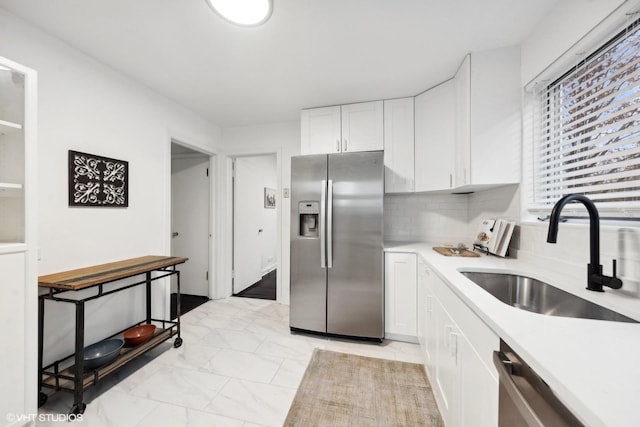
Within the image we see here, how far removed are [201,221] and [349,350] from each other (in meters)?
2.60

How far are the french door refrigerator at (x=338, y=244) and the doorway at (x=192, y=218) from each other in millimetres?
1687

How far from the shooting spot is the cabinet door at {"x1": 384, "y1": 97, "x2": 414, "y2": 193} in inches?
98.2

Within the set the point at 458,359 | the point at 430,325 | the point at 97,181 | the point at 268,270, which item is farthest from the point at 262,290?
the point at 458,359

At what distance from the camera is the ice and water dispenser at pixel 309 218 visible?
233 cm

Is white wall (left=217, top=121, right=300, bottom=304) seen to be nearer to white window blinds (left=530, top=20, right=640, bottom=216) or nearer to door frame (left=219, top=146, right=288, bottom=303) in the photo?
door frame (left=219, top=146, right=288, bottom=303)

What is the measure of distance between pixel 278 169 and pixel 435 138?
1898 mm

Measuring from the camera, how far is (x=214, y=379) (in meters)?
1.75

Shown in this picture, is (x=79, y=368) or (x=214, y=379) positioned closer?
(x=79, y=368)

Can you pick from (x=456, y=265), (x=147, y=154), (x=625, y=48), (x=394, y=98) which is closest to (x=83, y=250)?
(x=147, y=154)

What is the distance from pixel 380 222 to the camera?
7.12 feet

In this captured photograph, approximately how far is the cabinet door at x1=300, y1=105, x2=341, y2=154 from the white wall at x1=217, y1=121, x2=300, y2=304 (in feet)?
1.42

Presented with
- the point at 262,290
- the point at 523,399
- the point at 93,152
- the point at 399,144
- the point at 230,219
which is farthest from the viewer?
the point at 262,290

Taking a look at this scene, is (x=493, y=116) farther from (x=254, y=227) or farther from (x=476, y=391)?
(x=254, y=227)

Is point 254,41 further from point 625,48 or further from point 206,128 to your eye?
point 625,48
